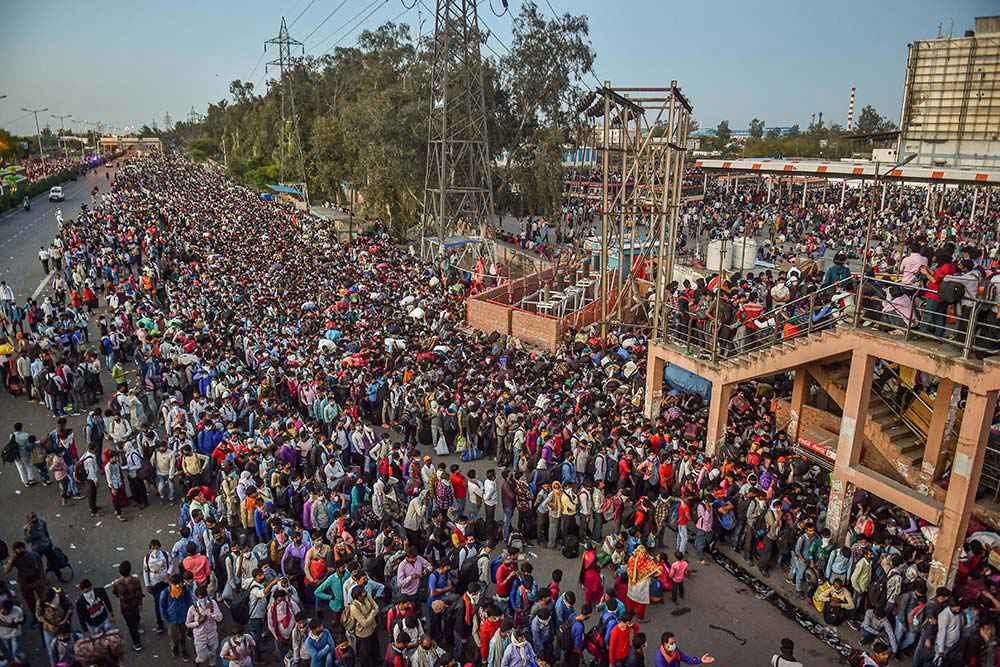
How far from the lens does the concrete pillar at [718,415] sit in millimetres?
13391

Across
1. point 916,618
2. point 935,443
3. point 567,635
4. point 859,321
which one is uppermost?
point 859,321

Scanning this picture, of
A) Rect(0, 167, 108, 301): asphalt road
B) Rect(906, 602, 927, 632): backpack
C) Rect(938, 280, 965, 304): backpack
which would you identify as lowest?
Rect(906, 602, 927, 632): backpack

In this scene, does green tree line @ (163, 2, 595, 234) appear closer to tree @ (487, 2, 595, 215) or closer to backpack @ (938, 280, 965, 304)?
tree @ (487, 2, 595, 215)

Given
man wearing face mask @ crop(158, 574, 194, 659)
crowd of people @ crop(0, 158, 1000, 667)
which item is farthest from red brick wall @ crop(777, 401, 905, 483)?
man wearing face mask @ crop(158, 574, 194, 659)

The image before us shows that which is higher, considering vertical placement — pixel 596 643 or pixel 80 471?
pixel 80 471

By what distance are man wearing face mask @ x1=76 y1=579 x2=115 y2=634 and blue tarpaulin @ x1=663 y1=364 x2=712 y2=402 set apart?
36.6 ft

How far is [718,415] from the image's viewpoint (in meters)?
13.4

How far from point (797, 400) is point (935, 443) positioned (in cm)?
292

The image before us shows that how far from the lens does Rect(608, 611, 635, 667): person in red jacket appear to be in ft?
25.2

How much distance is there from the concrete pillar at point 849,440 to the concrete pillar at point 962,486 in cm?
141

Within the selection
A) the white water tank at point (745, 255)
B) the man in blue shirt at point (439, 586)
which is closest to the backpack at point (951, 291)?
the man in blue shirt at point (439, 586)

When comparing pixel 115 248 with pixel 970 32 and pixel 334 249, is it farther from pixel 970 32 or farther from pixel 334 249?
pixel 970 32

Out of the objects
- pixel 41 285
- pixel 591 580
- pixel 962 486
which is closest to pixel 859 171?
pixel 962 486

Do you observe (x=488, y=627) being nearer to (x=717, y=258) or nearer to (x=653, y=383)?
(x=653, y=383)
